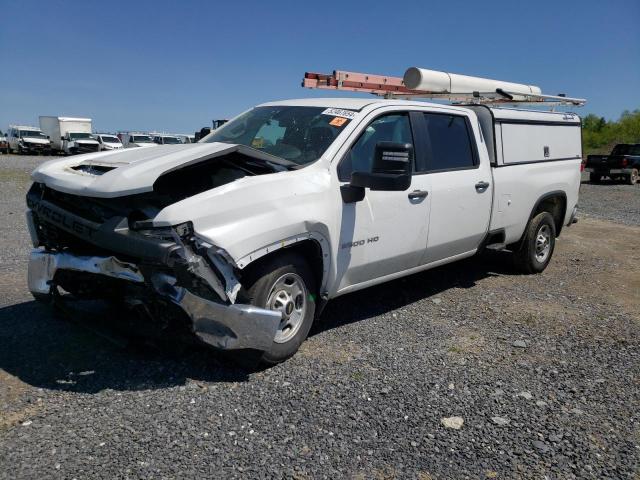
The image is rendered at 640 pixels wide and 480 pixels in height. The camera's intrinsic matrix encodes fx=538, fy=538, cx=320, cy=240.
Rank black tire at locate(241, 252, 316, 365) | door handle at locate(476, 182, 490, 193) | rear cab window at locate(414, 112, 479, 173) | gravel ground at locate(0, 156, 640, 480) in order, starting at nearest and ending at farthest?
gravel ground at locate(0, 156, 640, 480) → black tire at locate(241, 252, 316, 365) → rear cab window at locate(414, 112, 479, 173) → door handle at locate(476, 182, 490, 193)

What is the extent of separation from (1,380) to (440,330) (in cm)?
338

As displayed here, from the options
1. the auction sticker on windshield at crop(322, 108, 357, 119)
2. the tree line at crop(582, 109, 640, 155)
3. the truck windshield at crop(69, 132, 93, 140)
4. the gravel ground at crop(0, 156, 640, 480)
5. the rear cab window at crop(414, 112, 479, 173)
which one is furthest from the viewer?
the tree line at crop(582, 109, 640, 155)

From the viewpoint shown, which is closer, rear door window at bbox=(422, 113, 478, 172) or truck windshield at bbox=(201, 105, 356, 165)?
truck windshield at bbox=(201, 105, 356, 165)

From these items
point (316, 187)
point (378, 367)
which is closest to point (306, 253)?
point (316, 187)

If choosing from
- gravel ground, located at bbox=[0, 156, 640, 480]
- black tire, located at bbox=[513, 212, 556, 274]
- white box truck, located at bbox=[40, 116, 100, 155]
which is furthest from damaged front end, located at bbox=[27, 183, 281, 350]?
white box truck, located at bbox=[40, 116, 100, 155]

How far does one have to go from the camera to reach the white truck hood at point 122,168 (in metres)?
3.21

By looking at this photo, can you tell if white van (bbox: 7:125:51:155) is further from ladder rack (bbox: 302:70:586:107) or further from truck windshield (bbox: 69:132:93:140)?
ladder rack (bbox: 302:70:586:107)

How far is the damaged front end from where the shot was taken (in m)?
3.12

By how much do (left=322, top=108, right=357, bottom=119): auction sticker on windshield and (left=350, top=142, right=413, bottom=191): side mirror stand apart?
73 centimetres

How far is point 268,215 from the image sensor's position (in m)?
3.47

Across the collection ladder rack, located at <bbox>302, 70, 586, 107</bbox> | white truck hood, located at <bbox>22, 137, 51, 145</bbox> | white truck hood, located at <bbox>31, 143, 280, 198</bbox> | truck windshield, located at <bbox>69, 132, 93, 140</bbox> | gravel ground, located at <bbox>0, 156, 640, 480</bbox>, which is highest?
truck windshield, located at <bbox>69, 132, 93, 140</bbox>

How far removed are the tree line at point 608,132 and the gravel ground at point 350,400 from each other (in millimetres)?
42072

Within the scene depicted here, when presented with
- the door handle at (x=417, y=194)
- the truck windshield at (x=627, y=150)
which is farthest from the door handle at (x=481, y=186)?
the truck windshield at (x=627, y=150)

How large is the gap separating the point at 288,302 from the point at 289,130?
1.56 metres
